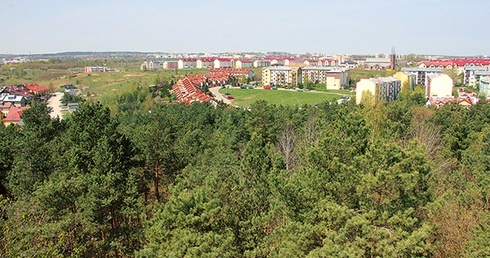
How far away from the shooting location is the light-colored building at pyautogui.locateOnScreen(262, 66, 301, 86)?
81.8m

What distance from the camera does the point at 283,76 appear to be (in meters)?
82.6

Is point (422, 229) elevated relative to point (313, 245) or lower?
elevated

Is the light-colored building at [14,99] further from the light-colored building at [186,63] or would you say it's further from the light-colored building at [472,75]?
the light-colored building at [186,63]

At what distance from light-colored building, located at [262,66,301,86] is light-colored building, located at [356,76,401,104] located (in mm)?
23608

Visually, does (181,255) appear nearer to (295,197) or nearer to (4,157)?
(295,197)

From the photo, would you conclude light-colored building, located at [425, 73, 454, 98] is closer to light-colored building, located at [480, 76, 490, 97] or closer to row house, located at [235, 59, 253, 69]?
light-colored building, located at [480, 76, 490, 97]

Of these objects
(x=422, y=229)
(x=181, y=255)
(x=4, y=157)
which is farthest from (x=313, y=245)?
(x=4, y=157)

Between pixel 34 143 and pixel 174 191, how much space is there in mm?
8491

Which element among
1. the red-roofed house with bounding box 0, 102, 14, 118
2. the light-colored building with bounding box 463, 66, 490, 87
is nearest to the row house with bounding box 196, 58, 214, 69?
the light-colored building with bounding box 463, 66, 490, 87

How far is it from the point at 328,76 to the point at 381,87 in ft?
75.4

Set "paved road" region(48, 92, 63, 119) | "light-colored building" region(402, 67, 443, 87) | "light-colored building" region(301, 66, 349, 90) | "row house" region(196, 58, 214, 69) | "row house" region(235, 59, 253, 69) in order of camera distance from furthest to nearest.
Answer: "row house" region(196, 58, 214, 69)
"row house" region(235, 59, 253, 69)
"light-colored building" region(301, 66, 349, 90)
"light-colored building" region(402, 67, 443, 87)
"paved road" region(48, 92, 63, 119)

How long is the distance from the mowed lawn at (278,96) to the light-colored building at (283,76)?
1012 centimetres

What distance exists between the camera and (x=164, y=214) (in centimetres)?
976

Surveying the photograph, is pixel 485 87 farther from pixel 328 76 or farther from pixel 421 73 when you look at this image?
pixel 328 76
